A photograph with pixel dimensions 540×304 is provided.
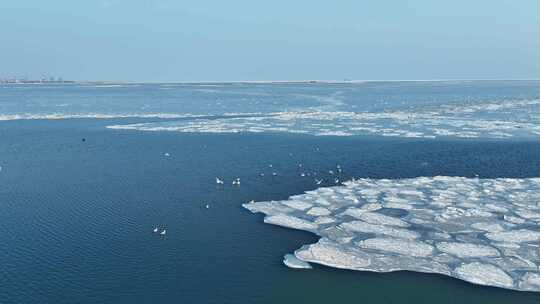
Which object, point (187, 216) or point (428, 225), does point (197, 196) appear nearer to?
point (187, 216)

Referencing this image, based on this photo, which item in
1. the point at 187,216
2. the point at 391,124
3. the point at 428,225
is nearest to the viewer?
the point at 428,225

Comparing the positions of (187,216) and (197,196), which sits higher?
(197,196)

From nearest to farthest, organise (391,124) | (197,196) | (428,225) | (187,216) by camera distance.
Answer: (428,225) → (187,216) → (197,196) → (391,124)

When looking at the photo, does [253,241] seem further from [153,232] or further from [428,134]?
[428,134]

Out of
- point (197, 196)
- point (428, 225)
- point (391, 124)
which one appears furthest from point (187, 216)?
point (391, 124)

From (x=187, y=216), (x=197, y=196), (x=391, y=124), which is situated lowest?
(x=187, y=216)

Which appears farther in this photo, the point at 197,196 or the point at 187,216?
the point at 197,196

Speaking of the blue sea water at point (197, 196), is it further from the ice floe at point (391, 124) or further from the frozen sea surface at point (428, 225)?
the frozen sea surface at point (428, 225)

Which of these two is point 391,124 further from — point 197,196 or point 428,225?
point 428,225
